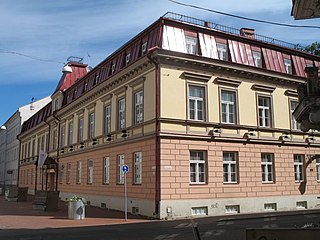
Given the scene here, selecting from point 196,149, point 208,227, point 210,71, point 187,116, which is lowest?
point 208,227

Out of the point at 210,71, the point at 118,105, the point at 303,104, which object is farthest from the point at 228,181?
the point at 303,104

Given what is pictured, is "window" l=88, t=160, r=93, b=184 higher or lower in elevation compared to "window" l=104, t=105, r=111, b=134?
lower

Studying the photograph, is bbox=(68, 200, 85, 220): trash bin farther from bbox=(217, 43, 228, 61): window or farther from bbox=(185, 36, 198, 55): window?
bbox=(217, 43, 228, 61): window

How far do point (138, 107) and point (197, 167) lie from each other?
4825 millimetres

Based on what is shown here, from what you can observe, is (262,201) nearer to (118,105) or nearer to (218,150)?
(218,150)

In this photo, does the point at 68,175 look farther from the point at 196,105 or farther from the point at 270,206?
the point at 270,206

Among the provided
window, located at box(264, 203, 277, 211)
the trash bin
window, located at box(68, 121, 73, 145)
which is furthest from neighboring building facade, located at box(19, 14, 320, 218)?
window, located at box(68, 121, 73, 145)

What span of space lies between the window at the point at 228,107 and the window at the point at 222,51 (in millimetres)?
2016

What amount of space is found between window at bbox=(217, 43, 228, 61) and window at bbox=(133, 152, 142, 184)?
7.21 meters

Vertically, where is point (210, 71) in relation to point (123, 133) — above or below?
above

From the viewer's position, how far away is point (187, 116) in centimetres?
1955

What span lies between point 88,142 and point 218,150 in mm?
11534

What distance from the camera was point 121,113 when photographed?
923 inches

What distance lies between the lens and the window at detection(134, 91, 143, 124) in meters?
21.0
